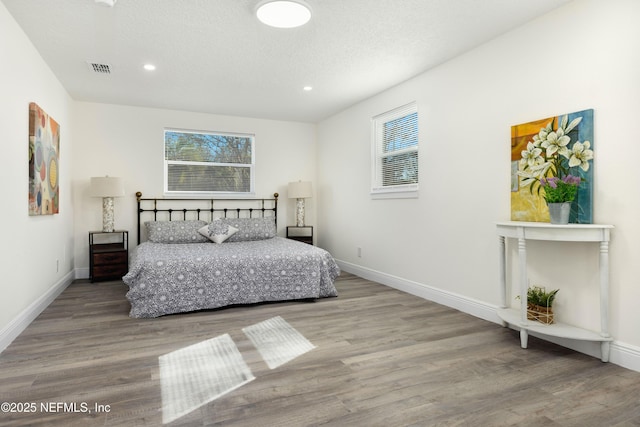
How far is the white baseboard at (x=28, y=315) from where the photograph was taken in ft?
8.23

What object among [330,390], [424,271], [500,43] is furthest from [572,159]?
[330,390]

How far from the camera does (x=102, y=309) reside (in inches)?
137

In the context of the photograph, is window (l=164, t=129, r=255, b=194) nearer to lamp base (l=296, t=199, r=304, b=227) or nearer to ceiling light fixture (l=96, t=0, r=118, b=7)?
lamp base (l=296, t=199, r=304, b=227)

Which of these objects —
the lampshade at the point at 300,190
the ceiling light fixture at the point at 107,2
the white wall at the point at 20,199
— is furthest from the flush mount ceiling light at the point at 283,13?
the lampshade at the point at 300,190

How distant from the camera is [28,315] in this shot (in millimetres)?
2982

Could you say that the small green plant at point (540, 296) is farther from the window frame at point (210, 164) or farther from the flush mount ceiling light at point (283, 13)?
the window frame at point (210, 164)

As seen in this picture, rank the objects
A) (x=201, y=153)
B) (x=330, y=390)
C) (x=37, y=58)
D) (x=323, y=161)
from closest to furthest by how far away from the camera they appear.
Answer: (x=330, y=390) < (x=37, y=58) < (x=201, y=153) < (x=323, y=161)

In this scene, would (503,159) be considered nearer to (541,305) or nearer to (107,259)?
(541,305)

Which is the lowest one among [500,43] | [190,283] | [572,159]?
[190,283]

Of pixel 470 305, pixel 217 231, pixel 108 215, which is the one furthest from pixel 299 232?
pixel 470 305

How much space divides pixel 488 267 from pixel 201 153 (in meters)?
4.31

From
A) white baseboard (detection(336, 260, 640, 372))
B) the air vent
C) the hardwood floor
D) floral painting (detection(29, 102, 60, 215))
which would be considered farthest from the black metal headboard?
the hardwood floor

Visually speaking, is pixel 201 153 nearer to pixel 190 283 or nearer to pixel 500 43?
pixel 190 283

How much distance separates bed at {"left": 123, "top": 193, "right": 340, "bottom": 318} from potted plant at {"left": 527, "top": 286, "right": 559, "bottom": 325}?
1.91m
